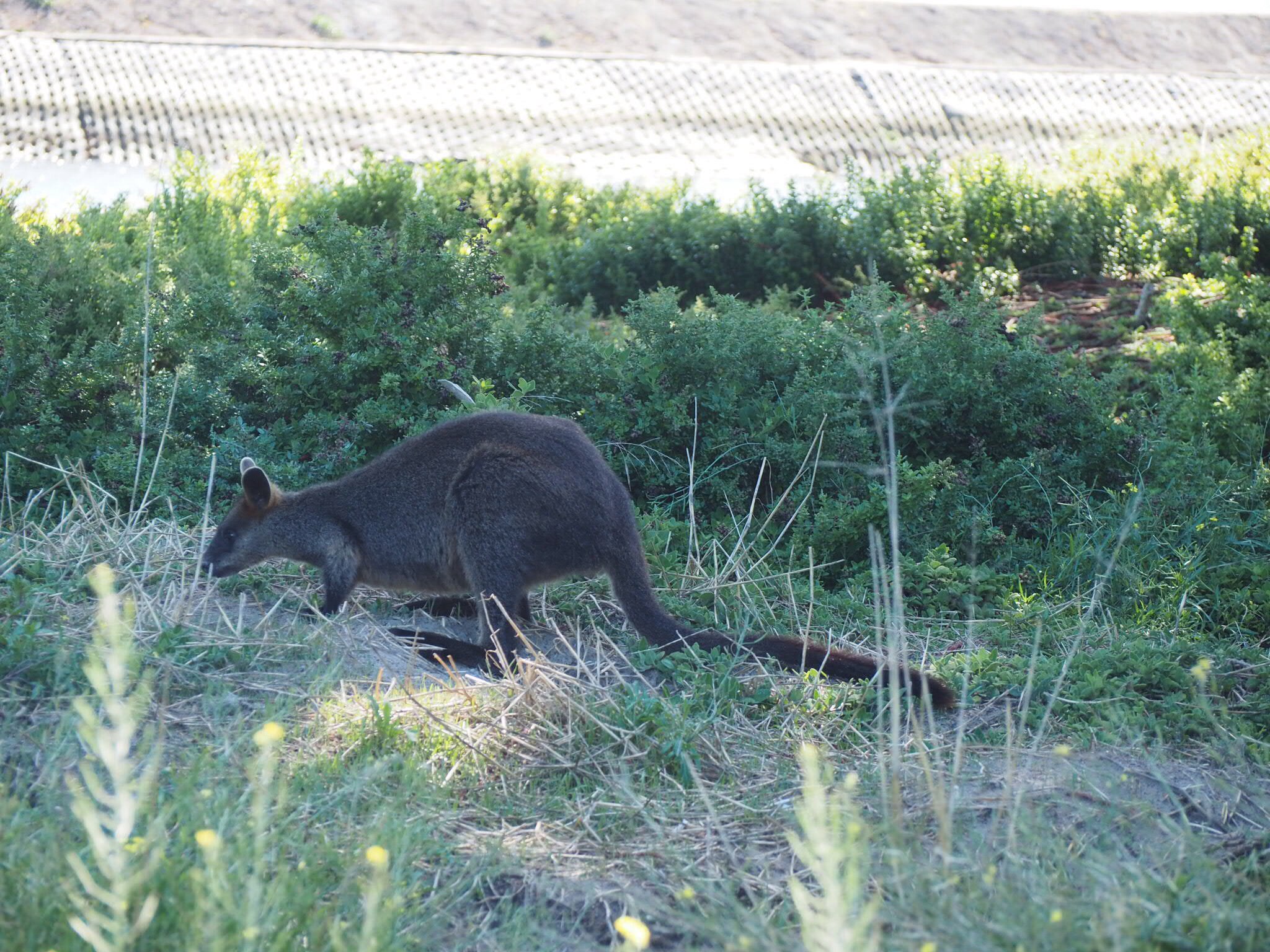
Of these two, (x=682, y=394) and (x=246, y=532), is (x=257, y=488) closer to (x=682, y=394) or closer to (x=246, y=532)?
(x=246, y=532)

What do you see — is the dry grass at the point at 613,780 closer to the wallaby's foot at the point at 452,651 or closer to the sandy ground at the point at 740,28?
the wallaby's foot at the point at 452,651

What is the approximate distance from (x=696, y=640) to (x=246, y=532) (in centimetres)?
219

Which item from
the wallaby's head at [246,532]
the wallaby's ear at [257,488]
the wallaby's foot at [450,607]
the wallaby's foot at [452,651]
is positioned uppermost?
the wallaby's ear at [257,488]

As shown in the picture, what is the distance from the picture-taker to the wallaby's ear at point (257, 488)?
5.79 meters

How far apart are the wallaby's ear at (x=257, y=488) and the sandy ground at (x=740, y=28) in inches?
715

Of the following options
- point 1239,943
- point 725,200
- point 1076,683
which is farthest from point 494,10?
point 1239,943

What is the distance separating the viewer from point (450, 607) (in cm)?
621

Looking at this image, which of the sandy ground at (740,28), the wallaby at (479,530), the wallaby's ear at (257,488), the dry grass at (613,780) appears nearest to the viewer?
the dry grass at (613,780)

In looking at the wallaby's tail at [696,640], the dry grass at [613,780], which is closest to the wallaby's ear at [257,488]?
the dry grass at [613,780]

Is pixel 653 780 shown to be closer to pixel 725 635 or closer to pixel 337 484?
pixel 725 635

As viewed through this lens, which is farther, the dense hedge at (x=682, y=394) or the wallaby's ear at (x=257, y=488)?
the dense hedge at (x=682, y=394)

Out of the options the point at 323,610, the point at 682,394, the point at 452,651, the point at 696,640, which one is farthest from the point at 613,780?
the point at 682,394

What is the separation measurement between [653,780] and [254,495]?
8.37 feet

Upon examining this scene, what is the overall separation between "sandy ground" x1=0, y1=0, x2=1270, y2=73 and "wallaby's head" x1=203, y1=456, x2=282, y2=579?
18168mm
